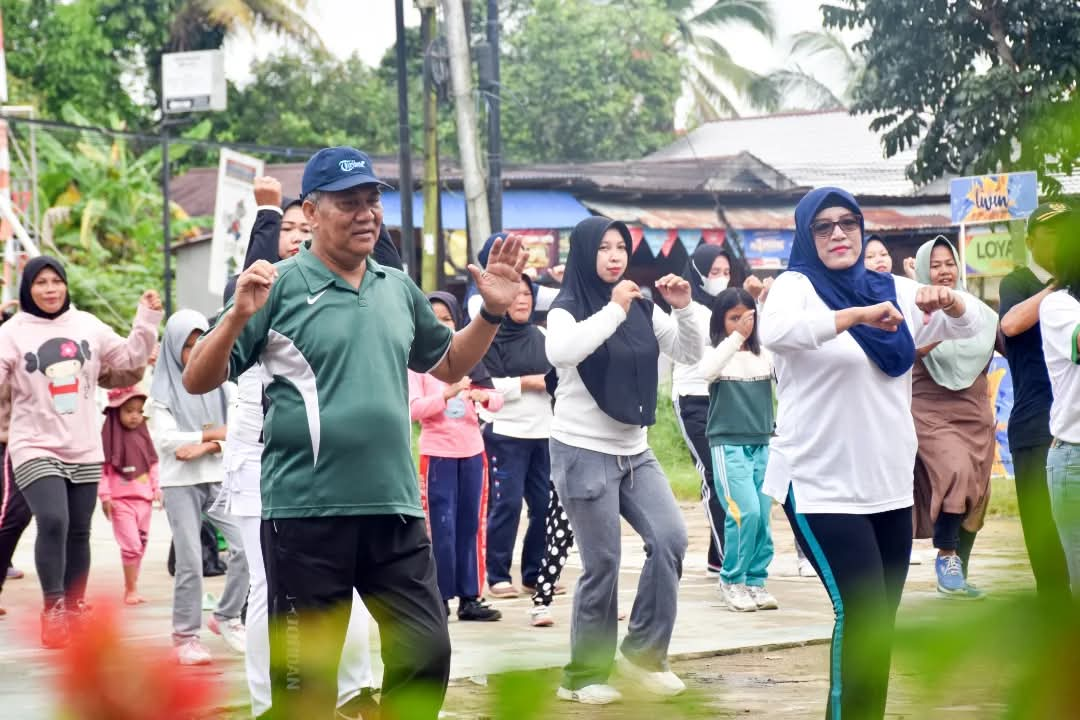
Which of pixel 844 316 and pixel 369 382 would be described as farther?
pixel 844 316

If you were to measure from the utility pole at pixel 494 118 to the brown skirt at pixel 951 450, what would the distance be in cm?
1035

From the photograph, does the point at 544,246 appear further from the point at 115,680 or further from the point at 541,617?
the point at 115,680

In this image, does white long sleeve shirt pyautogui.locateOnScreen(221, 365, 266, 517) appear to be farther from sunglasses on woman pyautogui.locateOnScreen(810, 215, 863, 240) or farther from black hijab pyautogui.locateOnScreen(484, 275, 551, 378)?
black hijab pyautogui.locateOnScreen(484, 275, 551, 378)

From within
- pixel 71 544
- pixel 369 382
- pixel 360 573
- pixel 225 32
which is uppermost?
pixel 225 32

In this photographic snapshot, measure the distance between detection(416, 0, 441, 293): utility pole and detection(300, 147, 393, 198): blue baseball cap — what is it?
51.6ft

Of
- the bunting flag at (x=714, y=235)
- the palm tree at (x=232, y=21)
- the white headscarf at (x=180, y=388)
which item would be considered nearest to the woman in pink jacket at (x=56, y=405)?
the white headscarf at (x=180, y=388)

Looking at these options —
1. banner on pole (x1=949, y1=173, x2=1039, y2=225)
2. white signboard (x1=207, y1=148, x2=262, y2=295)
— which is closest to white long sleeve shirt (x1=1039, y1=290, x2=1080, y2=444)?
banner on pole (x1=949, y1=173, x2=1039, y2=225)

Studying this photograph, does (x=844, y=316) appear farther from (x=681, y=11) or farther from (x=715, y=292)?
(x=681, y=11)

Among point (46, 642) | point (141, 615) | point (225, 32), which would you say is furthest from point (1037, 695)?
point (225, 32)

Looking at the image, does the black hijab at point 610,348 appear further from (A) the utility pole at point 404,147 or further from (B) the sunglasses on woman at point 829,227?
(A) the utility pole at point 404,147

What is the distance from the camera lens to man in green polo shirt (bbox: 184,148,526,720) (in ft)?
14.5

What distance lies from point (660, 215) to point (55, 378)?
70.7ft

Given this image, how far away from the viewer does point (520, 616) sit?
897 cm

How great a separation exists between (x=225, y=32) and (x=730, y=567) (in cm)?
3003
